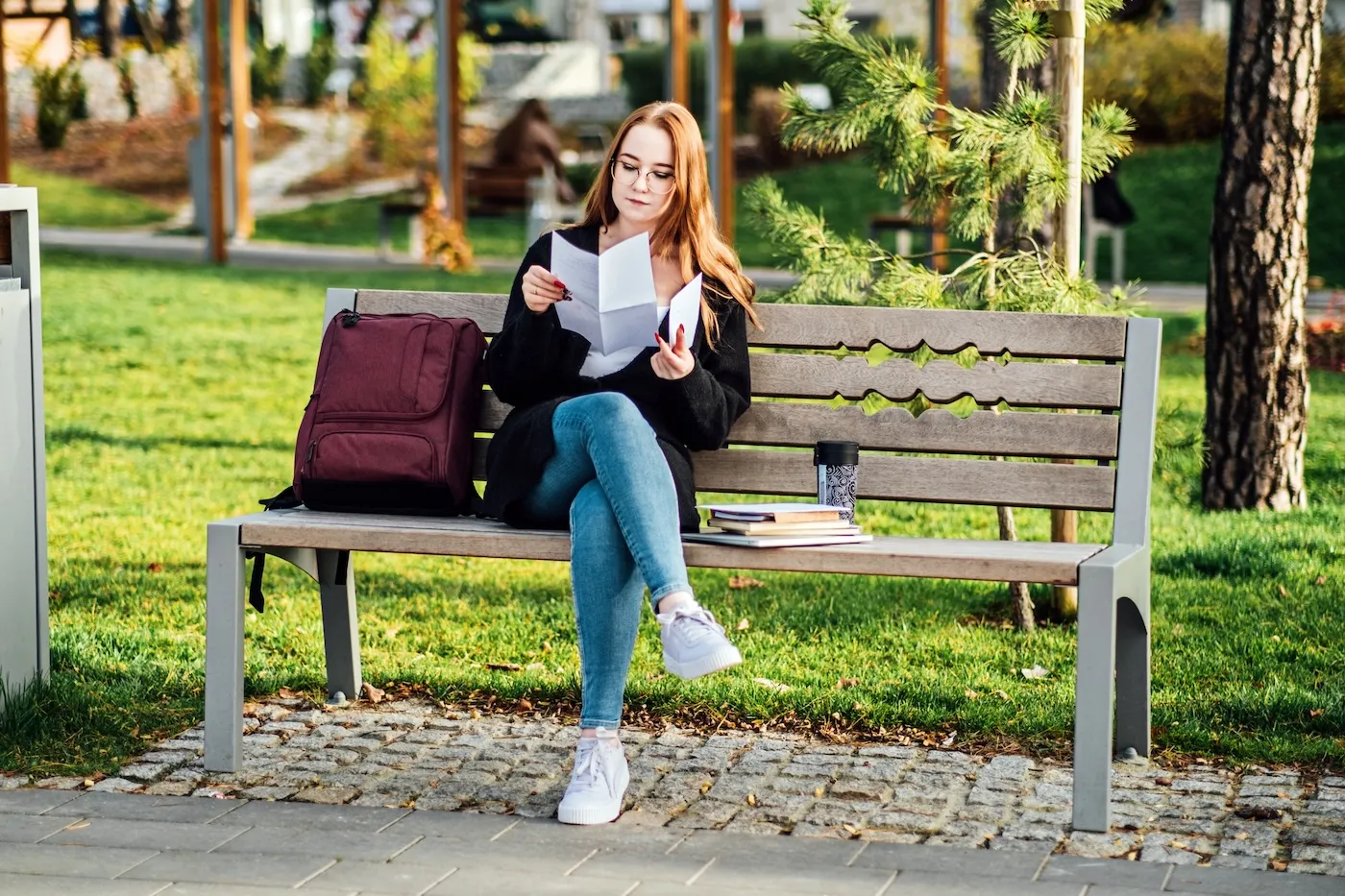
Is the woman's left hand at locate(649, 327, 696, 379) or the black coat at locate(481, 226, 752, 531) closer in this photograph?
the woman's left hand at locate(649, 327, 696, 379)

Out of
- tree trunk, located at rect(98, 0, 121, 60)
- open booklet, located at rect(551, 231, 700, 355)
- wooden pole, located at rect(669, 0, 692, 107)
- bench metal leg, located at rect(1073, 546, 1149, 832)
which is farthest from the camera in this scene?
tree trunk, located at rect(98, 0, 121, 60)

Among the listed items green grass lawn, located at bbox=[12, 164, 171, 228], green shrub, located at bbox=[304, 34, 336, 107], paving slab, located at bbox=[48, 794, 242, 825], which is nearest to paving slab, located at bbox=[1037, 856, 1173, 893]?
paving slab, located at bbox=[48, 794, 242, 825]

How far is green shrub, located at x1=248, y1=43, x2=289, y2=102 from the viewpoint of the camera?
19.9 meters

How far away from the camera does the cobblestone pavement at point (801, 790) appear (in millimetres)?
3625

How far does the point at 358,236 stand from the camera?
1955 centimetres

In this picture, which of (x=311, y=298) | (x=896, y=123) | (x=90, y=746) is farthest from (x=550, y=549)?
(x=311, y=298)

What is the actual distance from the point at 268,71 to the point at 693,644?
57.1 ft

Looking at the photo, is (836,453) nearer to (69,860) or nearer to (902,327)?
(902,327)

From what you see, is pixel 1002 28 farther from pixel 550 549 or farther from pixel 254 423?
pixel 254 423

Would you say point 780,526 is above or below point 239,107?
below

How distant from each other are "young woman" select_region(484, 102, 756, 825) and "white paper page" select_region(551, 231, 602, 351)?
1.3 inches

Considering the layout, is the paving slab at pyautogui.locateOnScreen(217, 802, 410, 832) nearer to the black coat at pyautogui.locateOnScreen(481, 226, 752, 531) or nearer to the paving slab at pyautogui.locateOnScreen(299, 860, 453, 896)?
the paving slab at pyautogui.locateOnScreen(299, 860, 453, 896)

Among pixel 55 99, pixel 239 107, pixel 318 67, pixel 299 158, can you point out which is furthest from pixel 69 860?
pixel 299 158

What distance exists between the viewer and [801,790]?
4016 mm
